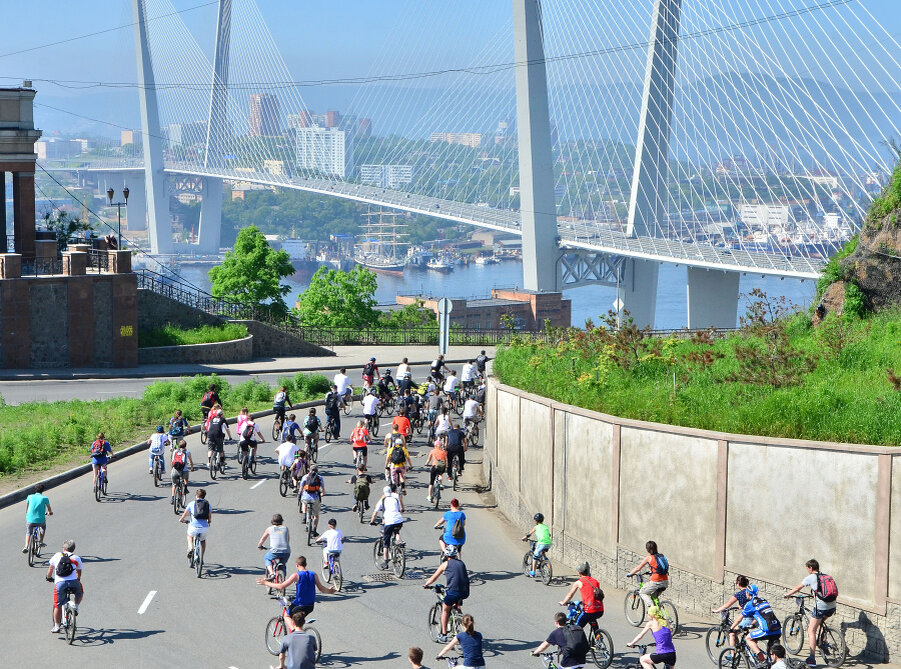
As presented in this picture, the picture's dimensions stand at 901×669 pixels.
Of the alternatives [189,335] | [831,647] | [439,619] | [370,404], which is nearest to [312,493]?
[439,619]

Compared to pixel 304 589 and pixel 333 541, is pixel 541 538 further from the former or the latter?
pixel 304 589

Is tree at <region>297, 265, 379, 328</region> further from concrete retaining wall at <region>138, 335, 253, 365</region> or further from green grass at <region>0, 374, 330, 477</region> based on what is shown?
green grass at <region>0, 374, 330, 477</region>

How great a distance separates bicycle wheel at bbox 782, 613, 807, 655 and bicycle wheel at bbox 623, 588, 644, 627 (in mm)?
1899

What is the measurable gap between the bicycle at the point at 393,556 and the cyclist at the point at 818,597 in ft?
19.4

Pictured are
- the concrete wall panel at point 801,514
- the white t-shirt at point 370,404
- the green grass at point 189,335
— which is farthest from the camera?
the green grass at point 189,335

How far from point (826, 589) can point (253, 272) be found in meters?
54.3

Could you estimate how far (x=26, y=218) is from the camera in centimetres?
4219

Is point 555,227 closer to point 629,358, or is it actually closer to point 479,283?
point 629,358

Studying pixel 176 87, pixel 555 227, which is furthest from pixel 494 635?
pixel 176 87

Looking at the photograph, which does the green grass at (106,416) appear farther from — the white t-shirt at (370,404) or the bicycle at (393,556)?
the bicycle at (393,556)

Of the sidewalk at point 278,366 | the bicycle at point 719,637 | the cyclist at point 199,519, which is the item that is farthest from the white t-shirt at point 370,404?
the sidewalk at point 278,366

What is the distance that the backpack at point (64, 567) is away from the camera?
14531 millimetres

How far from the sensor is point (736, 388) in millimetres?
18328

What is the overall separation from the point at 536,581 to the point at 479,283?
17771cm
